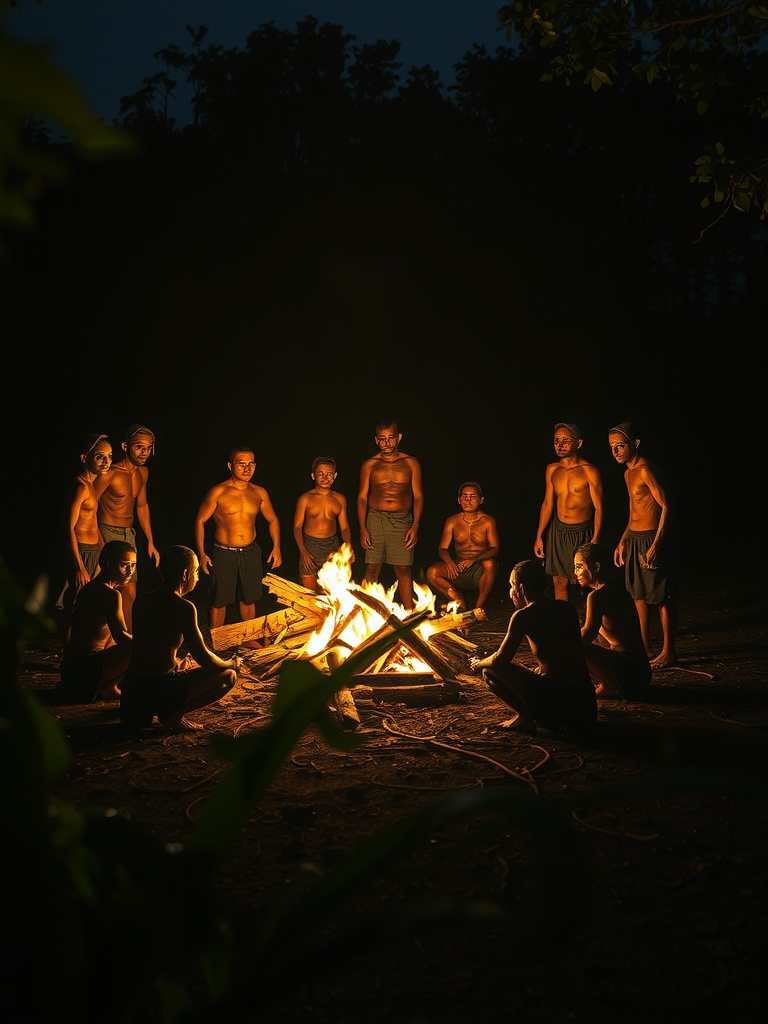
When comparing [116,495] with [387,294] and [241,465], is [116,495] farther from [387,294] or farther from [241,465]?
[387,294]

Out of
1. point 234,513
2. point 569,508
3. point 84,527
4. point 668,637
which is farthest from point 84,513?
point 668,637

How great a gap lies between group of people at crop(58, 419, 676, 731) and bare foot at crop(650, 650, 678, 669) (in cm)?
2

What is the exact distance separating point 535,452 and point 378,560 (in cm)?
1628

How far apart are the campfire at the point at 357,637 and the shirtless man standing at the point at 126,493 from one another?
4.49 ft

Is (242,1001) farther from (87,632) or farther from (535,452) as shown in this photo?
(535,452)

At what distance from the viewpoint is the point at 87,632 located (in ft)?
21.4

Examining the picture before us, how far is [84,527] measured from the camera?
8.05 meters

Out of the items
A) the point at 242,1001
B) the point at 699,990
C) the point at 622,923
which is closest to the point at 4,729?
the point at 242,1001

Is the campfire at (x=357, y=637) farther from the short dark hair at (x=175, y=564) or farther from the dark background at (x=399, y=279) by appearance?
the dark background at (x=399, y=279)


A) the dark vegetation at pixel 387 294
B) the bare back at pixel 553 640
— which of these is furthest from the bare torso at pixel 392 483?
the dark vegetation at pixel 387 294

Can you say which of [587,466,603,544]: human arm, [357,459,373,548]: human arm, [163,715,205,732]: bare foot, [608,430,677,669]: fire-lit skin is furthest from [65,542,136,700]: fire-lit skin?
[587,466,603,544]: human arm

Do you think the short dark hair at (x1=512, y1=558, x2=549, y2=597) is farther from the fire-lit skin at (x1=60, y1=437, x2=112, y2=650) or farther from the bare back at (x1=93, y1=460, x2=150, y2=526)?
the bare back at (x1=93, y1=460, x2=150, y2=526)

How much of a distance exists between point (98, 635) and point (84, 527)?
5.88ft

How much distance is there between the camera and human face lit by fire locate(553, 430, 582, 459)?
29.3 ft
